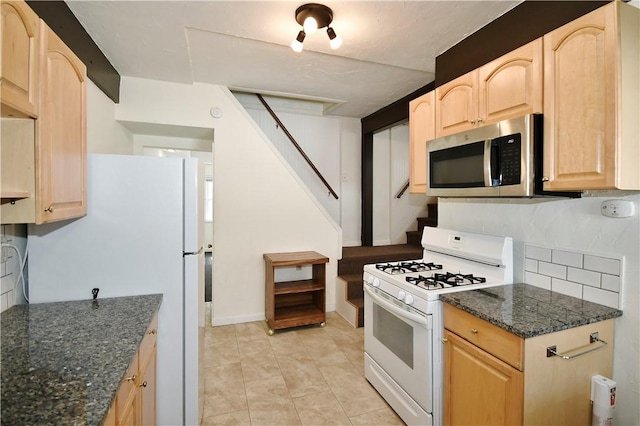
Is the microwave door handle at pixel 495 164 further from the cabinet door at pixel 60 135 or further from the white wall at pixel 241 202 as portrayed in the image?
the white wall at pixel 241 202

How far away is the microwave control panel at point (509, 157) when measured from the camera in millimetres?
1548

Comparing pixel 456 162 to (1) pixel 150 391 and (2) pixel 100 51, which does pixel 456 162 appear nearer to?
(1) pixel 150 391

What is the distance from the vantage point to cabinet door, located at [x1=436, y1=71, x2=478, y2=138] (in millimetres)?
1899

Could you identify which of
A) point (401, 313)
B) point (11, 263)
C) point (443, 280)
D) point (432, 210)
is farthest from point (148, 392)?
point (432, 210)

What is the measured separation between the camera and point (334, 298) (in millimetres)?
3830

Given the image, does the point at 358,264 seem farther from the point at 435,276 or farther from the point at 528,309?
the point at 528,309

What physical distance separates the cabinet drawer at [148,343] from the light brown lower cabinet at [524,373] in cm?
150

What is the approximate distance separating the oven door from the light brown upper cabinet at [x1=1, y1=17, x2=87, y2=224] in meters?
1.77

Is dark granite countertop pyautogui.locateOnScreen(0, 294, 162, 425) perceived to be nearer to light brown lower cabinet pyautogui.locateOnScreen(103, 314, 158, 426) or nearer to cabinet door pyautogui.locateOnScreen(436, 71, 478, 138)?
light brown lower cabinet pyautogui.locateOnScreen(103, 314, 158, 426)

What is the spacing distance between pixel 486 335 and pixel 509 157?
89cm

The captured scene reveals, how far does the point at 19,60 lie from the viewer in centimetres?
99

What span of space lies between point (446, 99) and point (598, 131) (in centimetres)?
97

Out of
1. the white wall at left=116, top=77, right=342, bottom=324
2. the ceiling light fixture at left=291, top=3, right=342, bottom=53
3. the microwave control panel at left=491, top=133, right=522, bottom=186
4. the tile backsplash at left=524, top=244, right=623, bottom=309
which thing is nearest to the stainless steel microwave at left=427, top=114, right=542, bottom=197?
the microwave control panel at left=491, top=133, right=522, bottom=186

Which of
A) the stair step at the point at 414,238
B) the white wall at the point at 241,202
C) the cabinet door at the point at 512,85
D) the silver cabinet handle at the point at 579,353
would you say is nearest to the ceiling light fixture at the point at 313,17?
the cabinet door at the point at 512,85
